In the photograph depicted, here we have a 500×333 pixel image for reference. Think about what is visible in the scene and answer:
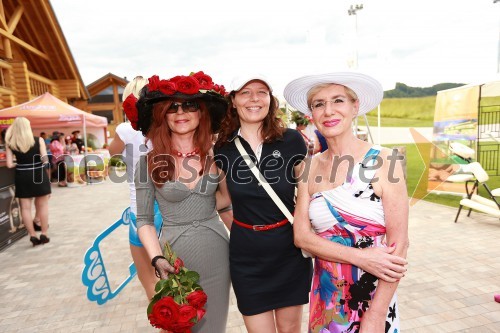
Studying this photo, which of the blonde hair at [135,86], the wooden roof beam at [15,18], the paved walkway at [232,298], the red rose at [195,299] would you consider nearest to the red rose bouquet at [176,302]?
the red rose at [195,299]

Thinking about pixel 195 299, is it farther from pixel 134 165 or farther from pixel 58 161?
pixel 58 161

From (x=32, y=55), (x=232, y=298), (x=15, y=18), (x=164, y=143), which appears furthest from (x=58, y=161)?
(x=164, y=143)

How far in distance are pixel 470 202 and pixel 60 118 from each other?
1287cm

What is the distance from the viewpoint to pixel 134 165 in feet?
9.80

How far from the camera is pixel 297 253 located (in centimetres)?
220

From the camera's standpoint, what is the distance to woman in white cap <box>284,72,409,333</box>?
161 cm

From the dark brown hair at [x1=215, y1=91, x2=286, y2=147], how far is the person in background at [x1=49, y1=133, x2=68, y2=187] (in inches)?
515

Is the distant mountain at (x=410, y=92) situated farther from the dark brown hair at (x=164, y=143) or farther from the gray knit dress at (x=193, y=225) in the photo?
the gray knit dress at (x=193, y=225)

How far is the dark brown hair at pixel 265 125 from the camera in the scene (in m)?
2.32

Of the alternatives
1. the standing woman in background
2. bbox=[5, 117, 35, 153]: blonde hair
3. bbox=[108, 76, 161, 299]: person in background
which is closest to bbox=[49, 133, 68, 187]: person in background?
the standing woman in background

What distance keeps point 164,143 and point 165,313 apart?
3.46 ft

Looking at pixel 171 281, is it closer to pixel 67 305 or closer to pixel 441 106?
→ pixel 67 305

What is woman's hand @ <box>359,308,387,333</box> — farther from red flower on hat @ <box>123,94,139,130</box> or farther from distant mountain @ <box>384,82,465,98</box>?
distant mountain @ <box>384,82,465,98</box>

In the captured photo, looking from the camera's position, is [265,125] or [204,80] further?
[265,125]
